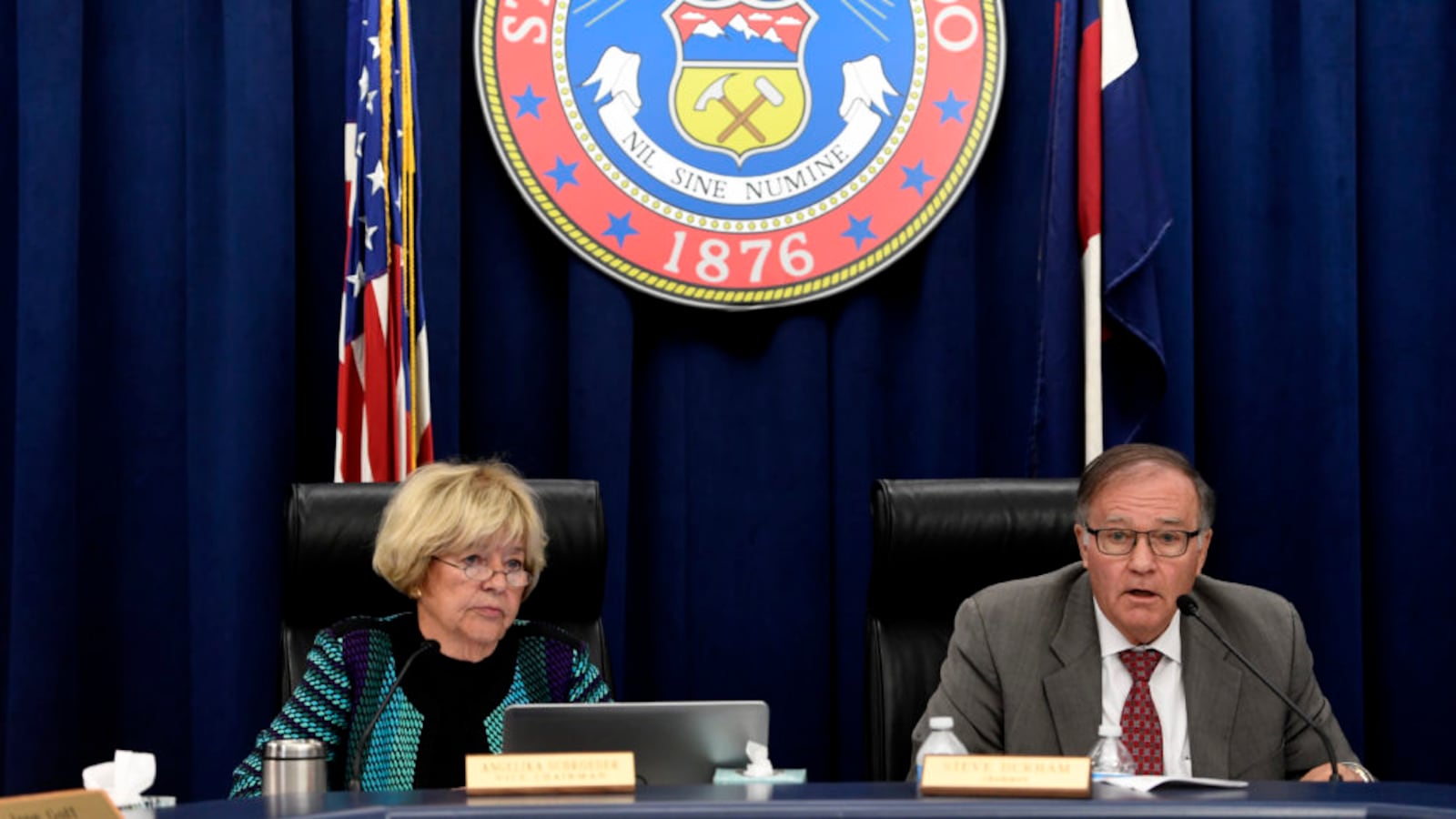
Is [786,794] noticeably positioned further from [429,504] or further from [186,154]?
[186,154]

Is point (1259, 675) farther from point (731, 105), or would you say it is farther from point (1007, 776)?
point (731, 105)

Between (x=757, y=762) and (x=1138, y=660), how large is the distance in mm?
738

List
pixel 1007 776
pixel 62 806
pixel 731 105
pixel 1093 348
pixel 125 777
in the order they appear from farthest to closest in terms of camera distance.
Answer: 1. pixel 731 105
2. pixel 1093 348
3. pixel 125 777
4. pixel 1007 776
5. pixel 62 806

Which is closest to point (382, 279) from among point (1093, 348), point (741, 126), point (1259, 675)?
point (741, 126)

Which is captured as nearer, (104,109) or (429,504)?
(429,504)

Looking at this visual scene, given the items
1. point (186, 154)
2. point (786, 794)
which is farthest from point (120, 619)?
point (786, 794)

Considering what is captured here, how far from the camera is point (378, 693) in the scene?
248 centimetres

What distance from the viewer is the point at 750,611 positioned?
351 centimetres

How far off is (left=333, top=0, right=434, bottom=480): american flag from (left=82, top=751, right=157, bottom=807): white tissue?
127cm

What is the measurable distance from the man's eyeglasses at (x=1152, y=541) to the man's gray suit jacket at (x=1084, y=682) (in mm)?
101

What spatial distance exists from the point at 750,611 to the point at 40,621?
4.60 ft

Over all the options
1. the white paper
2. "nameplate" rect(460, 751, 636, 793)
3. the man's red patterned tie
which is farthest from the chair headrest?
"nameplate" rect(460, 751, 636, 793)

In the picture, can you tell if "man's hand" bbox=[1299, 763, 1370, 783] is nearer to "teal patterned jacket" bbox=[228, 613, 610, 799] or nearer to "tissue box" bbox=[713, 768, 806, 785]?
"tissue box" bbox=[713, 768, 806, 785]

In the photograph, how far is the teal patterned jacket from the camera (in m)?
2.41
